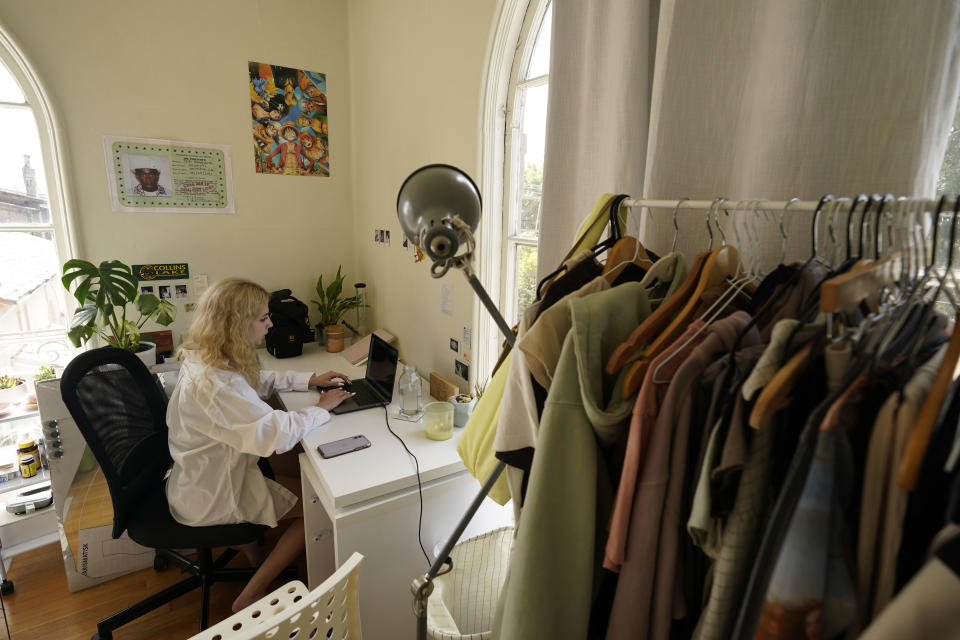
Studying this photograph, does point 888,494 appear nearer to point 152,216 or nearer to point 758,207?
point 758,207

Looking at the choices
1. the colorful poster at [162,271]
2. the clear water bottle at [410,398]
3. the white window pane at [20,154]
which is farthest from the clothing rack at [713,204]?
the white window pane at [20,154]

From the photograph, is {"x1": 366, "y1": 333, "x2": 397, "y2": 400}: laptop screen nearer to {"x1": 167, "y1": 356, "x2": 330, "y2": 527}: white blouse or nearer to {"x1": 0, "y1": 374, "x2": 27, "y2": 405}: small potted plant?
{"x1": 167, "y1": 356, "x2": 330, "y2": 527}: white blouse

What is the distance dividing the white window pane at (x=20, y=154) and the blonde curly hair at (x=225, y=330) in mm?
1393

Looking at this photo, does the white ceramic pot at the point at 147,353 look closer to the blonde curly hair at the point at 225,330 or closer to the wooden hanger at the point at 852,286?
the blonde curly hair at the point at 225,330

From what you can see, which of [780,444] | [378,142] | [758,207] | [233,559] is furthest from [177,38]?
[780,444]

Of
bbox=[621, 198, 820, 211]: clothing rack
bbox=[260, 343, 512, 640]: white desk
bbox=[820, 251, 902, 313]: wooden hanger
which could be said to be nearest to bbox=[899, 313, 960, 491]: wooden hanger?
bbox=[820, 251, 902, 313]: wooden hanger

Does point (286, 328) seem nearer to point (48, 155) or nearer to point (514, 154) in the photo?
point (48, 155)

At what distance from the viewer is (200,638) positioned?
2.99 ft

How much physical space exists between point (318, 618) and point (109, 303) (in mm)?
1883

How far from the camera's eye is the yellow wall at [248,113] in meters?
2.03

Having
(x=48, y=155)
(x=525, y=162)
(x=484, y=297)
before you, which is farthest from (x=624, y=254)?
(x=48, y=155)

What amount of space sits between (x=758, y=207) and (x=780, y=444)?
33 cm

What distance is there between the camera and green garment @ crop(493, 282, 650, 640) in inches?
25.5

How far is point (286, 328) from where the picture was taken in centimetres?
257
